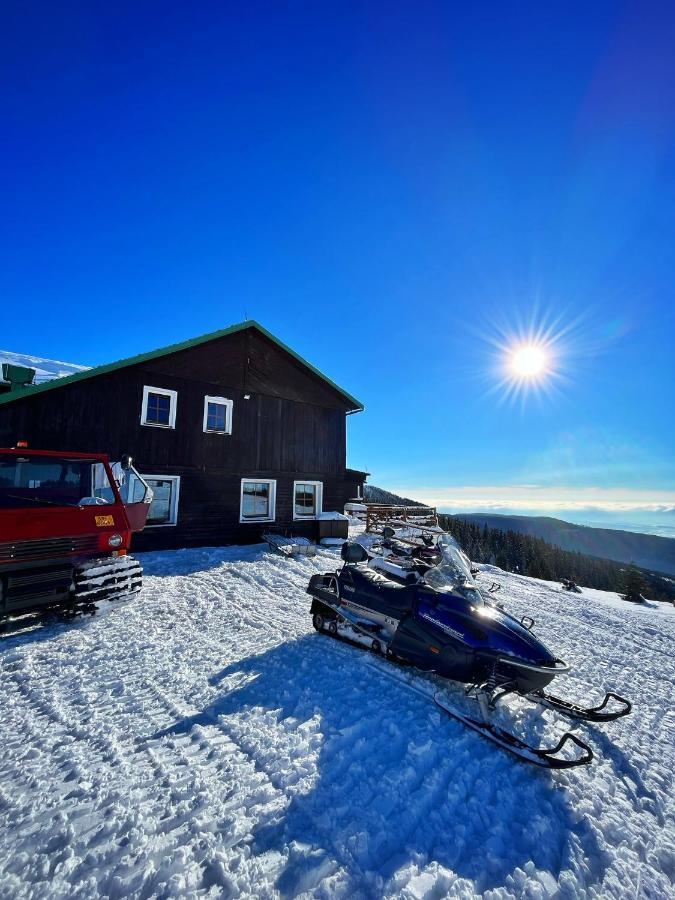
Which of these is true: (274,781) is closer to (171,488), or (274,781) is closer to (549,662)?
(549,662)

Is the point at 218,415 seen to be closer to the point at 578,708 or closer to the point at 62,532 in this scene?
the point at 62,532

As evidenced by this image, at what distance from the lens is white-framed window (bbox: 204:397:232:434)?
13.1m

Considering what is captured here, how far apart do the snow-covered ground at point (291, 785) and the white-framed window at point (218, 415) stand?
28.8 ft

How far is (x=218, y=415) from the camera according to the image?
13.5 metres

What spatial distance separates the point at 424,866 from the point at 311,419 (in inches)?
554

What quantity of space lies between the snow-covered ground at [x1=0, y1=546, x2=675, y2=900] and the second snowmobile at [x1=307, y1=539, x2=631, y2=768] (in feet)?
0.54

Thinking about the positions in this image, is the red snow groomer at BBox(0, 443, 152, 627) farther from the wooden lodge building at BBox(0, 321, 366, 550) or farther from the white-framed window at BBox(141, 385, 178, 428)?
the white-framed window at BBox(141, 385, 178, 428)

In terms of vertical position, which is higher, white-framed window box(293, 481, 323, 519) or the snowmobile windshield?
white-framed window box(293, 481, 323, 519)

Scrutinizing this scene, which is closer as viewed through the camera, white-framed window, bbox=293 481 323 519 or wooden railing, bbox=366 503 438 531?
white-framed window, bbox=293 481 323 519

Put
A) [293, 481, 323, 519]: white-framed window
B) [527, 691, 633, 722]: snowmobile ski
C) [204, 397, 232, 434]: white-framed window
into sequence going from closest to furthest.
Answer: [527, 691, 633, 722]: snowmobile ski < [204, 397, 232, 434]: white-framed window < [293, 481, 323, 519]: white-framed window

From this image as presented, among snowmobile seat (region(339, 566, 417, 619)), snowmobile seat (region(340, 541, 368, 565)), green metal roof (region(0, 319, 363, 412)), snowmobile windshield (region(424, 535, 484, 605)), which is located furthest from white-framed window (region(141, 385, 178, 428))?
snowmobile windshield (region(424, 535, 484, 605))

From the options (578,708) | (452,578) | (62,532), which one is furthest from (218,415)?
(578,708)

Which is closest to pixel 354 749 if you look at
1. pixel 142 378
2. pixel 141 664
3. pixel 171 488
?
pixel 141 664

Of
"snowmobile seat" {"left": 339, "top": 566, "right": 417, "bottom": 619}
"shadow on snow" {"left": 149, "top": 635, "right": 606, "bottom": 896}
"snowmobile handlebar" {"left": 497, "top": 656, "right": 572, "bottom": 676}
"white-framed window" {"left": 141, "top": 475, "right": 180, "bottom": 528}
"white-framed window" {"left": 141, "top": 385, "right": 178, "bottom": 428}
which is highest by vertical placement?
"white-framed window" {"left": 141, "top": 385, "right": 178, "bottom": 428}
